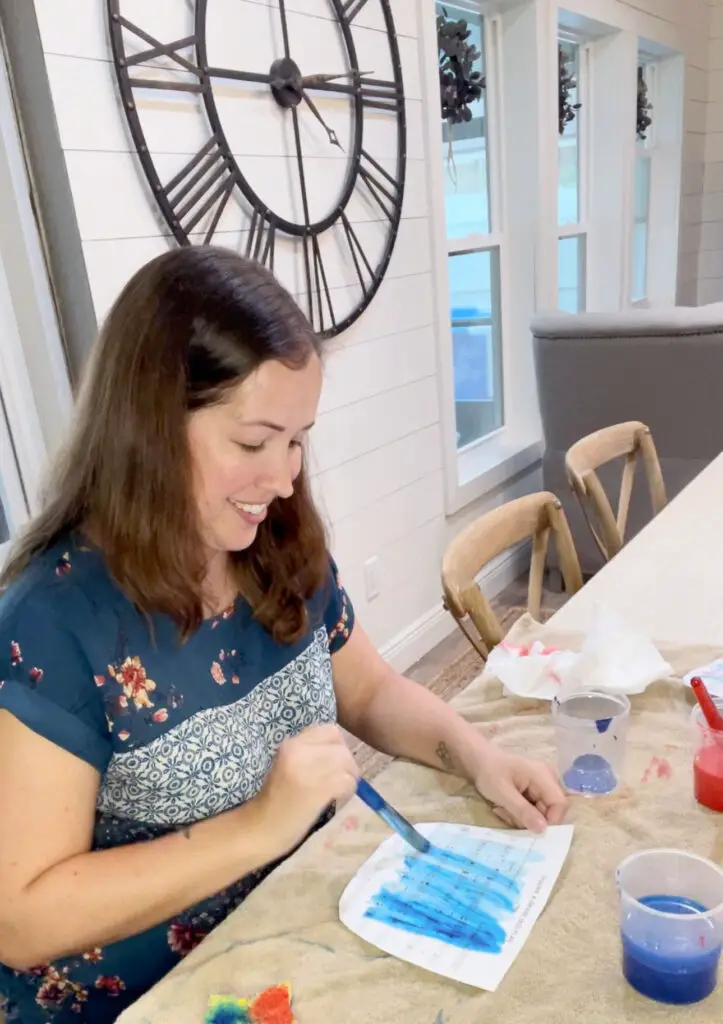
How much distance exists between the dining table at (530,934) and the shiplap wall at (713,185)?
437cm

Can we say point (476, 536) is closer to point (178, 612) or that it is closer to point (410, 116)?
point (178, 612)

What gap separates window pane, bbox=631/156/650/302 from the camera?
4473mm

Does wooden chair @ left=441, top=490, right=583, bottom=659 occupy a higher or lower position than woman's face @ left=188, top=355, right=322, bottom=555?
lower

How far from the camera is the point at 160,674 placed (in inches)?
32.6

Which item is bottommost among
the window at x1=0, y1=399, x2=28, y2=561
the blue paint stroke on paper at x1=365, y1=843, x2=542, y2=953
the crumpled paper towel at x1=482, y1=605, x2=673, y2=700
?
the blue paint stroke on paper at x1=365, y1=843, x2=542, y2=953

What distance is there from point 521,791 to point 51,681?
1.56ft

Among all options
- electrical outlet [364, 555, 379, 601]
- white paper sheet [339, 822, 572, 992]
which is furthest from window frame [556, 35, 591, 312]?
white paper sheet [339, 822, 572, 992]

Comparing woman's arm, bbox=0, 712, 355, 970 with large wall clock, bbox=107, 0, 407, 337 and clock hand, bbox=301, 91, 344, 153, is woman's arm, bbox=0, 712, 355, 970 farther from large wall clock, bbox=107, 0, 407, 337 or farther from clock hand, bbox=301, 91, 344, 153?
clock hand, bbox=301, 91, 344, 153

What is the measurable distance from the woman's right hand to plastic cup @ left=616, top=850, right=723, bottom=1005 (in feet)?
0.83

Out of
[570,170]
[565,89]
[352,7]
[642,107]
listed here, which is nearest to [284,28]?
[352,7]

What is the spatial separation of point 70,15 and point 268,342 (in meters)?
0.91

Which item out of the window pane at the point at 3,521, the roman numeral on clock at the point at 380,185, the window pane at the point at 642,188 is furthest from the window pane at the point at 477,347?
the window pane at the point at 3,521

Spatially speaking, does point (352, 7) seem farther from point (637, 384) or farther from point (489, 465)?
point (489, 465)

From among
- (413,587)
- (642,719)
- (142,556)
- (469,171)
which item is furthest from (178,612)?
(469,171)
